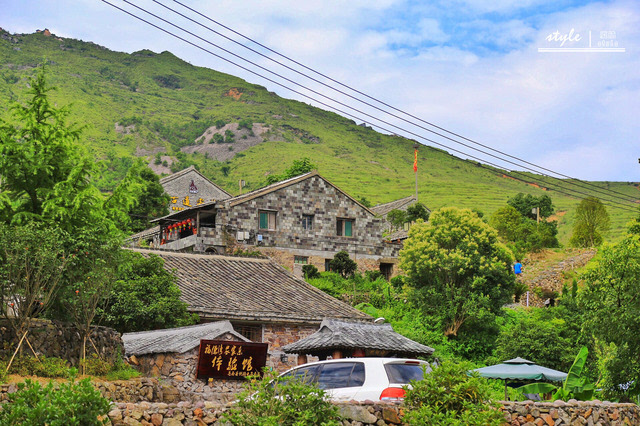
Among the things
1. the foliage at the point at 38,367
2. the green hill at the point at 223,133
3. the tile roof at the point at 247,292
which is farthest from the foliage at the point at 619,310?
the green hill at the point at 223,133

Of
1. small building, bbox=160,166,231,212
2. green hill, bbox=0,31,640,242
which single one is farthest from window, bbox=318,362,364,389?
green hill, bbox=0,31,640,242

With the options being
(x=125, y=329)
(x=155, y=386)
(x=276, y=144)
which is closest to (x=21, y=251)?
→ (x=155, y=386)

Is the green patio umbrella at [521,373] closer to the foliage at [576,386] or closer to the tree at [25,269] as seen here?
the foliage at [576,386]

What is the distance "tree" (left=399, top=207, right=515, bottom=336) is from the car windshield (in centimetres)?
2223

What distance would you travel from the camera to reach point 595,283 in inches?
750

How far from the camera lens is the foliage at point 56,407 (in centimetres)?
839

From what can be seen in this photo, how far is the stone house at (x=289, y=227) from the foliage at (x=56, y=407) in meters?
33.0

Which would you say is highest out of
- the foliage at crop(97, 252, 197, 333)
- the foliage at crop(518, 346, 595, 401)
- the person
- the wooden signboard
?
the person

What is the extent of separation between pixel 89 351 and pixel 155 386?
1.65 metres

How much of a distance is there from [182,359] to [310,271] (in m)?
23.9

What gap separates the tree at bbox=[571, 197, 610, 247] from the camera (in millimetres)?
55281

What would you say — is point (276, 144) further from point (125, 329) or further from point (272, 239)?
point (125, 329)

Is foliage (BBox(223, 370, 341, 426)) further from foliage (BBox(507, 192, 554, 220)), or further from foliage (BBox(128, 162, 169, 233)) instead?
foliage (BBox(507, 192, 554, 220))

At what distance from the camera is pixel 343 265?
4412 centimetres
